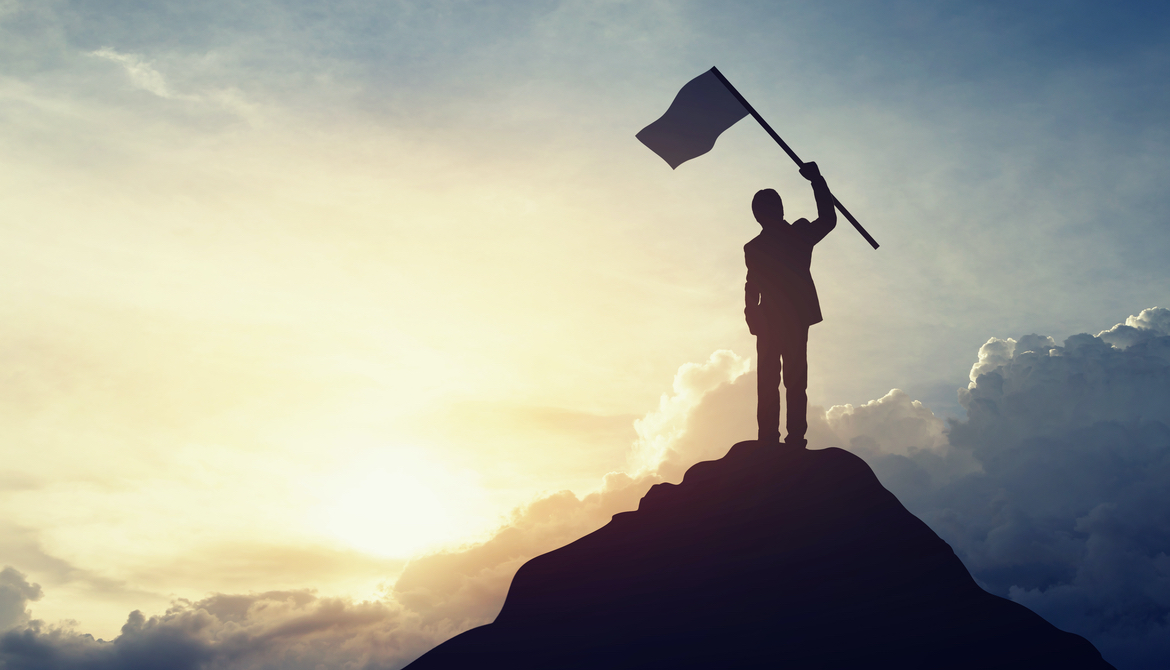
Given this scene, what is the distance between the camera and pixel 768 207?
18375 millimetres

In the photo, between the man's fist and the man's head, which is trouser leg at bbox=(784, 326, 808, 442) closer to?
the man's head

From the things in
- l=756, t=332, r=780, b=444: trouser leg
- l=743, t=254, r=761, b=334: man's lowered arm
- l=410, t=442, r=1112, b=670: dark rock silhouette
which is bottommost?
l=410, t=442, r=1112, b=670: dark rock silhouette

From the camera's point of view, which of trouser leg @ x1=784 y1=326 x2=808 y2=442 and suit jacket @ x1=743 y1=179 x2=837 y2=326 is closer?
trouser leg @ x1=784 y1=326 x2=808 y2=442

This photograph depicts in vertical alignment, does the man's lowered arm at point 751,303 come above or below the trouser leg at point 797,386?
above

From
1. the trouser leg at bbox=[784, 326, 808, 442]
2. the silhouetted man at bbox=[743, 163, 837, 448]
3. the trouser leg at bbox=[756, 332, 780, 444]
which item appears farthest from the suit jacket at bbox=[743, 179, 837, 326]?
the trouser leg at bbox=[756, 332, 780, 444]

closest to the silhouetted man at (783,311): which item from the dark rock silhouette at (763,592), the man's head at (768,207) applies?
the man's head at (768,207)

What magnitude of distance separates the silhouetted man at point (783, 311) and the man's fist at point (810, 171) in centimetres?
5

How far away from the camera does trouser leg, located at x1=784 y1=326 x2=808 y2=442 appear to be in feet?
59.2

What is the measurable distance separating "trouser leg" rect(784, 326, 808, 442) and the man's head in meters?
2.54

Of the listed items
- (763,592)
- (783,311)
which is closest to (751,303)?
(783,311)

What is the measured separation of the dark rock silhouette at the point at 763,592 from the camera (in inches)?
608

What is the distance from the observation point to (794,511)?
17219 mm

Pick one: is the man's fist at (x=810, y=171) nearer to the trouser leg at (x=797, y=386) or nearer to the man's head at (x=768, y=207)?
the man's head at (x=768, y=207)

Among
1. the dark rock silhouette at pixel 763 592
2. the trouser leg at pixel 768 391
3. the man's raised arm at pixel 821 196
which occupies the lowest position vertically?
the dark rock silhouette at pixel 763 592
